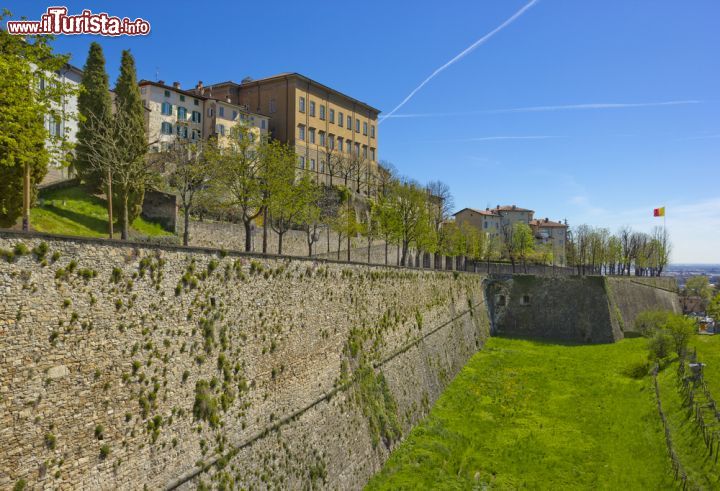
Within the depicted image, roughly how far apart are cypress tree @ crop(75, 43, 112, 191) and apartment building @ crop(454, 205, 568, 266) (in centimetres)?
8694

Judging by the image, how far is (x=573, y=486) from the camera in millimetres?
19516

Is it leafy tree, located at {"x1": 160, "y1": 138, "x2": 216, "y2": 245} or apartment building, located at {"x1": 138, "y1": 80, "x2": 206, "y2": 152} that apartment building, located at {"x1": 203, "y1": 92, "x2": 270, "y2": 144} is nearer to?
apartment building, located at {"x1": 138, "y1": 80, "x2": 206, "y2": 152}

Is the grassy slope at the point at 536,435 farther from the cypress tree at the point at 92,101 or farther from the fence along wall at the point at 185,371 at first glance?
the cypress tree at the point at 92,101

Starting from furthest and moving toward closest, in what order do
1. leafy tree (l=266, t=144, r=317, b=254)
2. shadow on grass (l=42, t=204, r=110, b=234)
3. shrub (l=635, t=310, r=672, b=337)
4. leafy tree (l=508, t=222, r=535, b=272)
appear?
leafy tree (l=508, t=222, r=535, b=272), shrub (l=635, t=310, r=672, b=337), shadow on grass (l=42, t=204, r=110, b=234), leafy tree (l=266, t=144, r=317, b=254)

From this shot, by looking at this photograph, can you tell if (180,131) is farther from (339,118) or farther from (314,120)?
(339,118)

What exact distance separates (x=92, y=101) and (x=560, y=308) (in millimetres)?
47909

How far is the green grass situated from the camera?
28438 millimetres

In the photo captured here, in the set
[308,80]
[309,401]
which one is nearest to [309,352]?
[309,401]

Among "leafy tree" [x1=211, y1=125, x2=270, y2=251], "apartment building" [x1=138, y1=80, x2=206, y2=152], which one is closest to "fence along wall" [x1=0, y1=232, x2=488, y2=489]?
"leafy tree" [x1=211, y1=125, x2=270, y2=251]

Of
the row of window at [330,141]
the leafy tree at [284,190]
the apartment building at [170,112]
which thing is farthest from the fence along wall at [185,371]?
the row of window at [330,141]

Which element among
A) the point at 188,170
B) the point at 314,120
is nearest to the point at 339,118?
the point at 314,120

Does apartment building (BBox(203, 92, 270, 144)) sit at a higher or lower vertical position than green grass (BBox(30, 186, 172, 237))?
higher

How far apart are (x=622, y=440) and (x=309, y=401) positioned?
1638 cm

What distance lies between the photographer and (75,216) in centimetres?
3111
